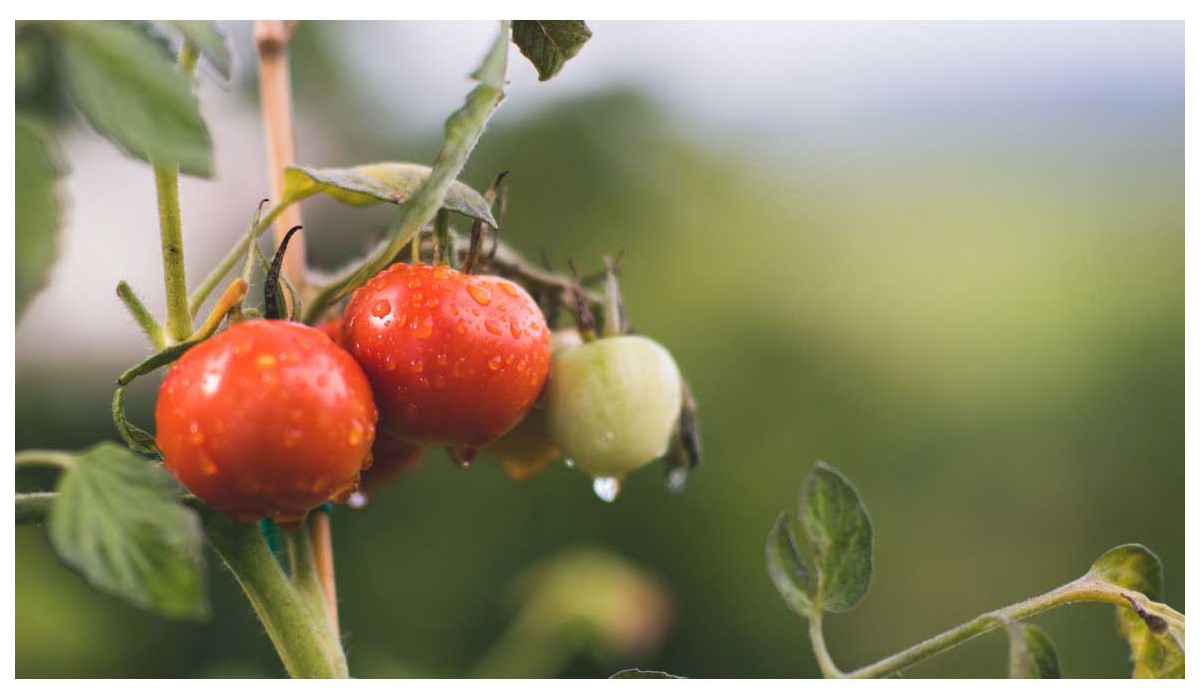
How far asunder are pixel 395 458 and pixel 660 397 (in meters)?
0.14

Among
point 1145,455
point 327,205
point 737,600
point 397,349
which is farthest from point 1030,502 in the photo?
point 397,349

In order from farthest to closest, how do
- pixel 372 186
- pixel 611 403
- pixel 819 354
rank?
pixel 819 354 < pixel 611 403 < pixel 372 186

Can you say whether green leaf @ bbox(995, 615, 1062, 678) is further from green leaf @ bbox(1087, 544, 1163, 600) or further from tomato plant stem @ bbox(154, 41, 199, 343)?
tomato plant stem @ bbox(154, 41, 199, 343)

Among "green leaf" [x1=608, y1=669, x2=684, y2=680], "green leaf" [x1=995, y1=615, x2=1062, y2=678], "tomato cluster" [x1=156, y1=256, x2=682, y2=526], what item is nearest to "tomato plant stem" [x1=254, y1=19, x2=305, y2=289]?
"tomato cluster" [x1=156, y1=256, x2=682, y2=526]

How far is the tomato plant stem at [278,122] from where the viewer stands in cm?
51

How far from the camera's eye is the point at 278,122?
0.53 m

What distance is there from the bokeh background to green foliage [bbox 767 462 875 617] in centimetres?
172

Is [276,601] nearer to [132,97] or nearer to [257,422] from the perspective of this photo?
[257,422]

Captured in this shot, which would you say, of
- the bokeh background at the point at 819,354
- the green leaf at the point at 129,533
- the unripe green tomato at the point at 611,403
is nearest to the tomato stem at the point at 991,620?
the unripe green tomato at the point at 611,403

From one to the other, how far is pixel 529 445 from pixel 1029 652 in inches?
10.4

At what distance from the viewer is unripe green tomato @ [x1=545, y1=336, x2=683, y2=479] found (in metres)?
0.49

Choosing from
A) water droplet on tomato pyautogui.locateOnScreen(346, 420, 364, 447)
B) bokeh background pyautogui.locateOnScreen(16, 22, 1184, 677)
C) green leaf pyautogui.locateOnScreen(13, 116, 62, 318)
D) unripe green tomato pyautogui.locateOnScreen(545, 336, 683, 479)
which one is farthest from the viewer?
bokeh background pyautogui.locateOnScreen(16, 22, 1184, 677)

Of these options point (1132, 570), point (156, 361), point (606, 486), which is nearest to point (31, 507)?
point (156, 361)

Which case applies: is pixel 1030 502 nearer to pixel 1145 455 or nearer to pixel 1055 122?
pixel 1145 455
